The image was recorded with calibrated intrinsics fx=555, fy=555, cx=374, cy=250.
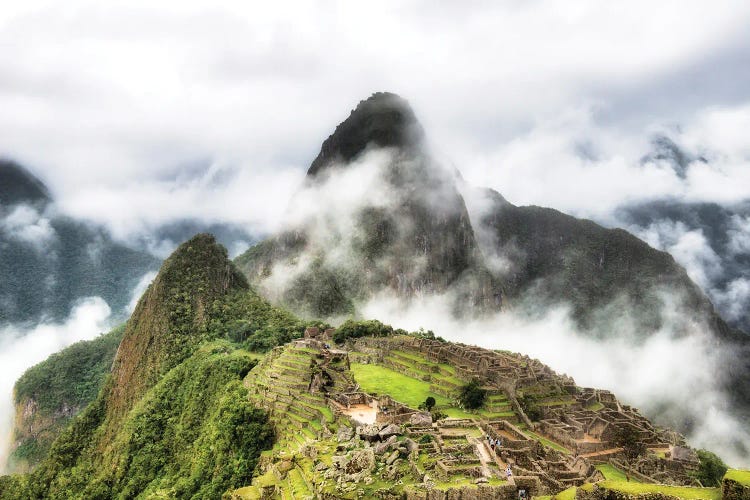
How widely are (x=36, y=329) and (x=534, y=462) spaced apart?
14669 cm

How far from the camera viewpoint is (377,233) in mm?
135250

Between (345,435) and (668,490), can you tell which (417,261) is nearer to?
(345,435)

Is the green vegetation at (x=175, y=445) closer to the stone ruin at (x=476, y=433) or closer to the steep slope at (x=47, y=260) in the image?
the stone ruin at (x=476, y=433)

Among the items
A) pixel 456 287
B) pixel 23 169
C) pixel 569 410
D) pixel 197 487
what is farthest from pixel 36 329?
pixel 569 410

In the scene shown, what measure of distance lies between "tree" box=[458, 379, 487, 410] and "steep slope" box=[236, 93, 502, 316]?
7995 cm

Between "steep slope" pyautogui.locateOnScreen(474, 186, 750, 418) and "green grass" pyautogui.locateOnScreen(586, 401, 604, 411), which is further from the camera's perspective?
"steep slope" pyautogui.locateOnScreen(474, 186, 750, 418)

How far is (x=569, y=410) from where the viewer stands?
4044cm

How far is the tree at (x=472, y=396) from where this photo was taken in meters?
37.9

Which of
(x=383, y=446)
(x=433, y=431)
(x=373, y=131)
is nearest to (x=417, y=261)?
(x=373, y=131)

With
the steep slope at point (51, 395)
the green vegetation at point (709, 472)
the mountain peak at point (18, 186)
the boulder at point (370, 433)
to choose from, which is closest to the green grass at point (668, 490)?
the boulder at point (370, 433)

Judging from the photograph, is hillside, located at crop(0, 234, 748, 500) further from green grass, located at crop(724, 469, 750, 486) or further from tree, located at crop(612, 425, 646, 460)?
green grass, located at crop(724, 469, 750, 486)

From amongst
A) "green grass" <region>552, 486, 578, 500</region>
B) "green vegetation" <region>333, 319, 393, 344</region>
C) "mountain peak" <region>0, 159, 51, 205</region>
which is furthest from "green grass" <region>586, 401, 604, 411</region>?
"mountain peak" <region>0, 159, 51, 205</region>

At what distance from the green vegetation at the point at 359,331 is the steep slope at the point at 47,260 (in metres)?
110

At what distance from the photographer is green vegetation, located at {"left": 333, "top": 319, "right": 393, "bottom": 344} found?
207ft
